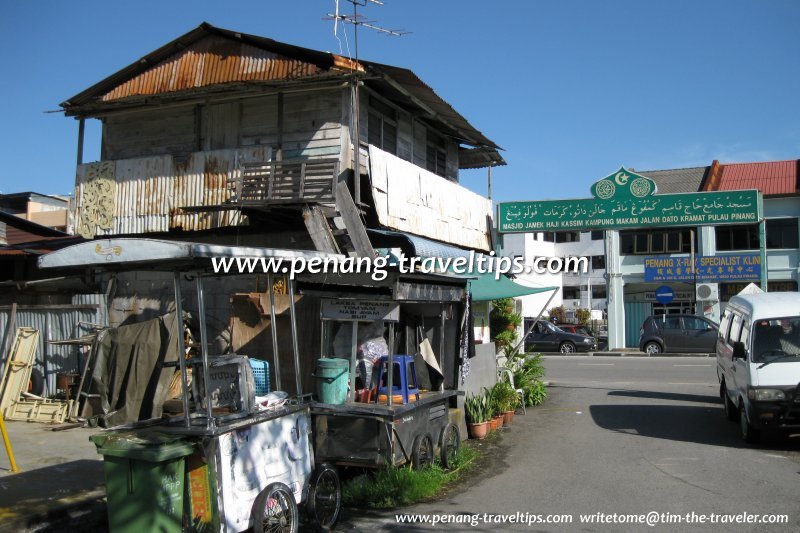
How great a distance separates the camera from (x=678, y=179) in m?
37.0

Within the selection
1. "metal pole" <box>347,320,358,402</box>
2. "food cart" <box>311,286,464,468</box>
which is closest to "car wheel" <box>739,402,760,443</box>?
"food cart" <box>311,286,464,468</box>

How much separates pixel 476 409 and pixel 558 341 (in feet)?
70.4

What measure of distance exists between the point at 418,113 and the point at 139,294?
7855 mm

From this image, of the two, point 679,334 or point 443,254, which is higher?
point 443,254

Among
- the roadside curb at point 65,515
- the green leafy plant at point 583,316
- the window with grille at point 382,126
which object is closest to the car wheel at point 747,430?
the roadside curb at point 65,515

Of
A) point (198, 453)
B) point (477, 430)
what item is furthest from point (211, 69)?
point (198, 453)

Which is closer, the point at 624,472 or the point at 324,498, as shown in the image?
the point at 324,498

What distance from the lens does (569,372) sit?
2106 cm

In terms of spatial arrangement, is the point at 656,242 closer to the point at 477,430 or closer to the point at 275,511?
the point at 477,430

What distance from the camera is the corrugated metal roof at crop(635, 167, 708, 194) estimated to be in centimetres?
3562

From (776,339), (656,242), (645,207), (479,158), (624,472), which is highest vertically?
(479,158)

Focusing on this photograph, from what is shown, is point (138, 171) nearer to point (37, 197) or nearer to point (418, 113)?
point (418, 113)

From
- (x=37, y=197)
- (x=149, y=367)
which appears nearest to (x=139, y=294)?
(x=149, y=367)

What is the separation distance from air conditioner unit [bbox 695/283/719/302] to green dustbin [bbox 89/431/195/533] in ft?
97.1
